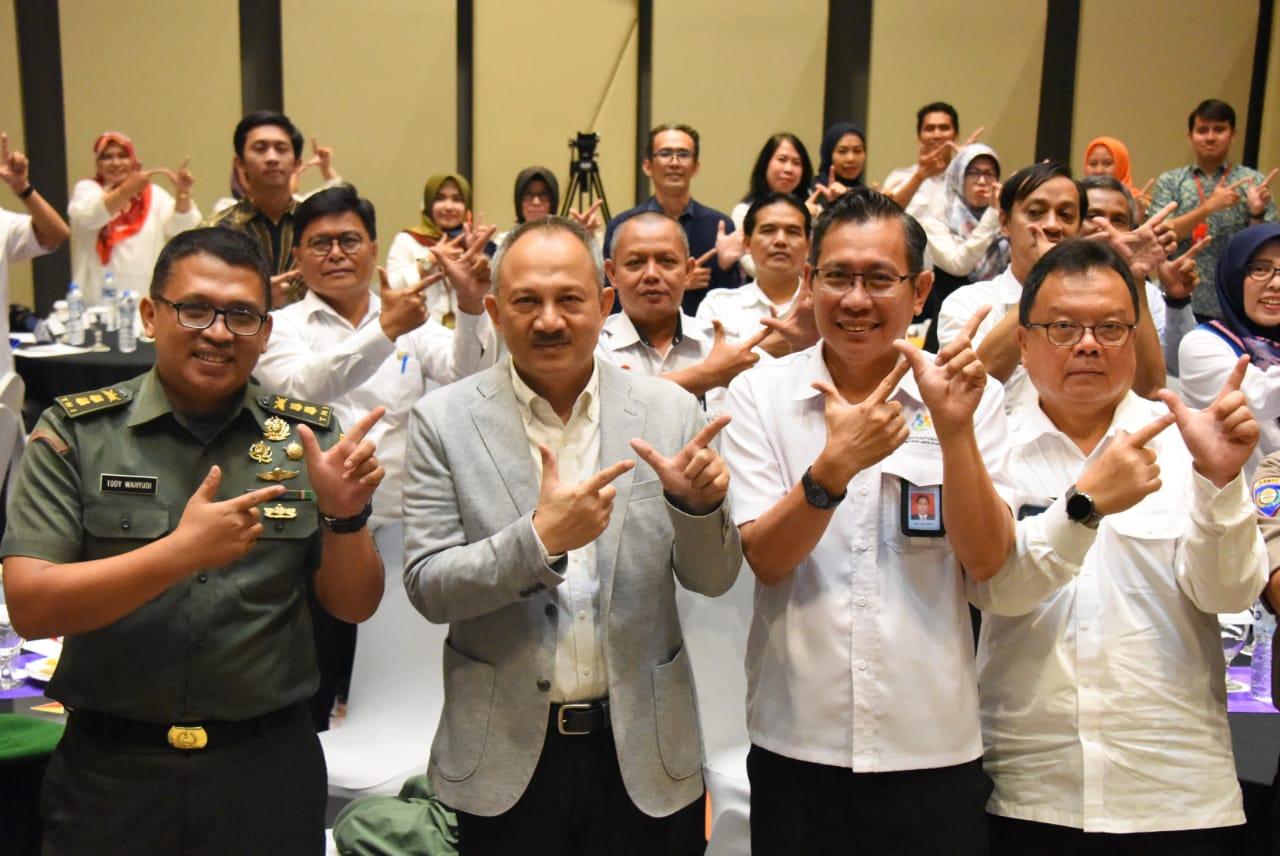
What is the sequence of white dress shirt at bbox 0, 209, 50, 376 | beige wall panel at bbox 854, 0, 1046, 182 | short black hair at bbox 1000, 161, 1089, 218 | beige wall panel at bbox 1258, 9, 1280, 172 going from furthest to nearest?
1. beige wall panel at bbox 854, 0, 1046, 182
2. beige wall panel at bbox 1258, 9, 1280, 172
3. white dress shirt at bbox 0, 209, 50, 376
4. short black hair at bbox 1000, 161, 1089, 218

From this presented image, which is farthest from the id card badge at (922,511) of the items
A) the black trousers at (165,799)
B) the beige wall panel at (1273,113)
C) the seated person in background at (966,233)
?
the beige wall panel at (1273,113)

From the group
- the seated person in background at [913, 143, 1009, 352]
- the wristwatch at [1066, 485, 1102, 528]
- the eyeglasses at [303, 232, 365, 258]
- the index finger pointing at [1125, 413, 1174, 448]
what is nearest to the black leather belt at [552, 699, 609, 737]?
the wristwatch at [1066, 485, 1102, 528]

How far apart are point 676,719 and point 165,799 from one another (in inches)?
29.8

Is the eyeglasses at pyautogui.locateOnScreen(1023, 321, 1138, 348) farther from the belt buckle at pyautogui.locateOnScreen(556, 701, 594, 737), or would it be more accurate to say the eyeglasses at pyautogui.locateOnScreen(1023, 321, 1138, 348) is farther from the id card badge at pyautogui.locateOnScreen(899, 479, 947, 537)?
the belt buckle at pyautogui.locateOnScreen(556, 701, 594, 737)

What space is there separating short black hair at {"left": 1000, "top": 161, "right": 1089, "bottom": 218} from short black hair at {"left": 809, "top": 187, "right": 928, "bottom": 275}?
121 centimetres

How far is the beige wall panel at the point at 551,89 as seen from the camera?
777 centimetres

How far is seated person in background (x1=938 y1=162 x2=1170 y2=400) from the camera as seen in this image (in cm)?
253

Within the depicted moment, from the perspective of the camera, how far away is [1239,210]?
5230mm

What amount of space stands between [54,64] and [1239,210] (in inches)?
297

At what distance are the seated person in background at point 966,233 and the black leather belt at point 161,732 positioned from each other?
2.91 m

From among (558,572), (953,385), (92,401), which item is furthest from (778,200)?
(92,401)

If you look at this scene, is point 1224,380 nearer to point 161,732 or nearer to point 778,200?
point 778,200

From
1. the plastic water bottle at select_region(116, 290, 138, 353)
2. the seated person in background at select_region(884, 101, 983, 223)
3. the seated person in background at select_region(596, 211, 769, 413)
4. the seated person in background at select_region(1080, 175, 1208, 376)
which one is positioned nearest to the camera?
the seated person in background at select_region(596, 211, 769, 413)

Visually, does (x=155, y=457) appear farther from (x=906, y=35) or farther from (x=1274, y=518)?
(x=906, y=35)
